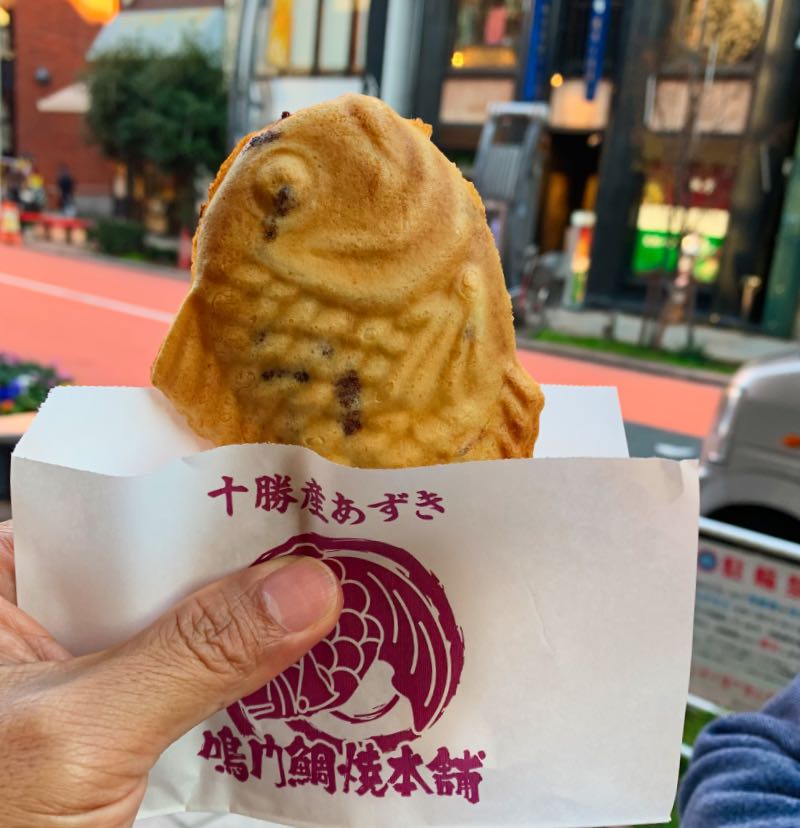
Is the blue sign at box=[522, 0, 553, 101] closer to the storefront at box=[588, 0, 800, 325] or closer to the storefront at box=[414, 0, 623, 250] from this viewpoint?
the storefront at box=[414, 0, 623, 250]

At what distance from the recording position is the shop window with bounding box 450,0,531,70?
11297 mm

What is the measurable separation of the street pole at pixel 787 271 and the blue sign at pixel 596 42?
282 centimetres

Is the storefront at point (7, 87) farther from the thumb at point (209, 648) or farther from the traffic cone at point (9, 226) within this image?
the thumb at point (209, 648)

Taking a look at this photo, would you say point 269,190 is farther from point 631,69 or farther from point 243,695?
point 631,69

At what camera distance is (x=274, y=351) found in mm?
1252

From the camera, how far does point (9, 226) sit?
17.0 m

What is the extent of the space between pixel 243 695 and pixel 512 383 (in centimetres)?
68

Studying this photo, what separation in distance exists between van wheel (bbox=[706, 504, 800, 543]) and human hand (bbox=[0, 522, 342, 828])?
2920mm

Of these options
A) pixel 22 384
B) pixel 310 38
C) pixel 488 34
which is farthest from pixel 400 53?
pixel 22 384

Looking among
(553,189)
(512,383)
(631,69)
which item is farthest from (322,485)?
(553,189)

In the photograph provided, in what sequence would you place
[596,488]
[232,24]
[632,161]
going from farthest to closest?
[232,24] → [632,161] → [596,488]

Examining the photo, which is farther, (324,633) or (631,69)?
(631,69)

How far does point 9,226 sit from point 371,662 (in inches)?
728

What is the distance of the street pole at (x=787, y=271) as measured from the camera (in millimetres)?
10477
